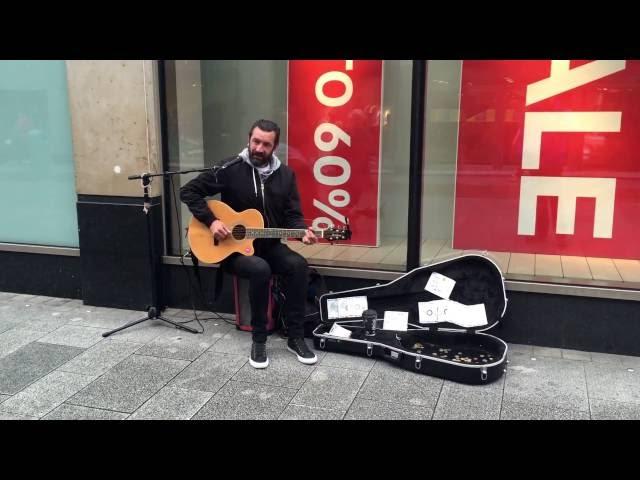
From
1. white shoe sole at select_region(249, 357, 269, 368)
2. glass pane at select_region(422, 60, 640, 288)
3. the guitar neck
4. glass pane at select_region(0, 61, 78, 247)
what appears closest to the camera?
white shoe sole at select_region(249, 357, 269, 368)

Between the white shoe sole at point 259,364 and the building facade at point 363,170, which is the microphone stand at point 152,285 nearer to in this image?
the building facade at point 363,170

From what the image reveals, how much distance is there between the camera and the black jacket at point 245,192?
4.00m

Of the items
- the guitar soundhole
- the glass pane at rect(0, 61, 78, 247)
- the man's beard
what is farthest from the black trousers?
the glass pane at rect(0, 61, 78, 247)

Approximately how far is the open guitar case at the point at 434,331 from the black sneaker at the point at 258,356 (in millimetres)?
386

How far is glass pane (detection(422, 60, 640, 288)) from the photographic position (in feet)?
13.4

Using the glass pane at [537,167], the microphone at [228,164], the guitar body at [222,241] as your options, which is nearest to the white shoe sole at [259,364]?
the guitar body at [222,241]

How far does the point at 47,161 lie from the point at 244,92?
1.74m

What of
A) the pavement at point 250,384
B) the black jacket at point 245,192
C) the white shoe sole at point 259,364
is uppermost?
the black jacket at point 245,192

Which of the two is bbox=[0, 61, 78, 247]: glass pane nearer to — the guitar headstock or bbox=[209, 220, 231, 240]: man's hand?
bbox=[209, 220, 231, 240]: man's hand

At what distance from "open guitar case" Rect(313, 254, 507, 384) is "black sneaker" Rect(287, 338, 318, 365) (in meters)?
0.14

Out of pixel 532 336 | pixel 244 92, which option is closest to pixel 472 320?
pixel 532 336

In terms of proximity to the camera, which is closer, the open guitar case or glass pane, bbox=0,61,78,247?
the open guitar case

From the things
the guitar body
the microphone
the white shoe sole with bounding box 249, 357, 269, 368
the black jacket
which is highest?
the microphone

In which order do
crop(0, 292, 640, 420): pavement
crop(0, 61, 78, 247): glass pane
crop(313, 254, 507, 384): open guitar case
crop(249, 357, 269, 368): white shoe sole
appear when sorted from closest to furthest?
1. crop(0, 292, 640, 420): pavement
2. crop(313, 254, 507, 384): open guitar case
3. crop(249, 357, 269, 368): white shoe sole
4. crop(0, 61, 78, 247): glass pane
